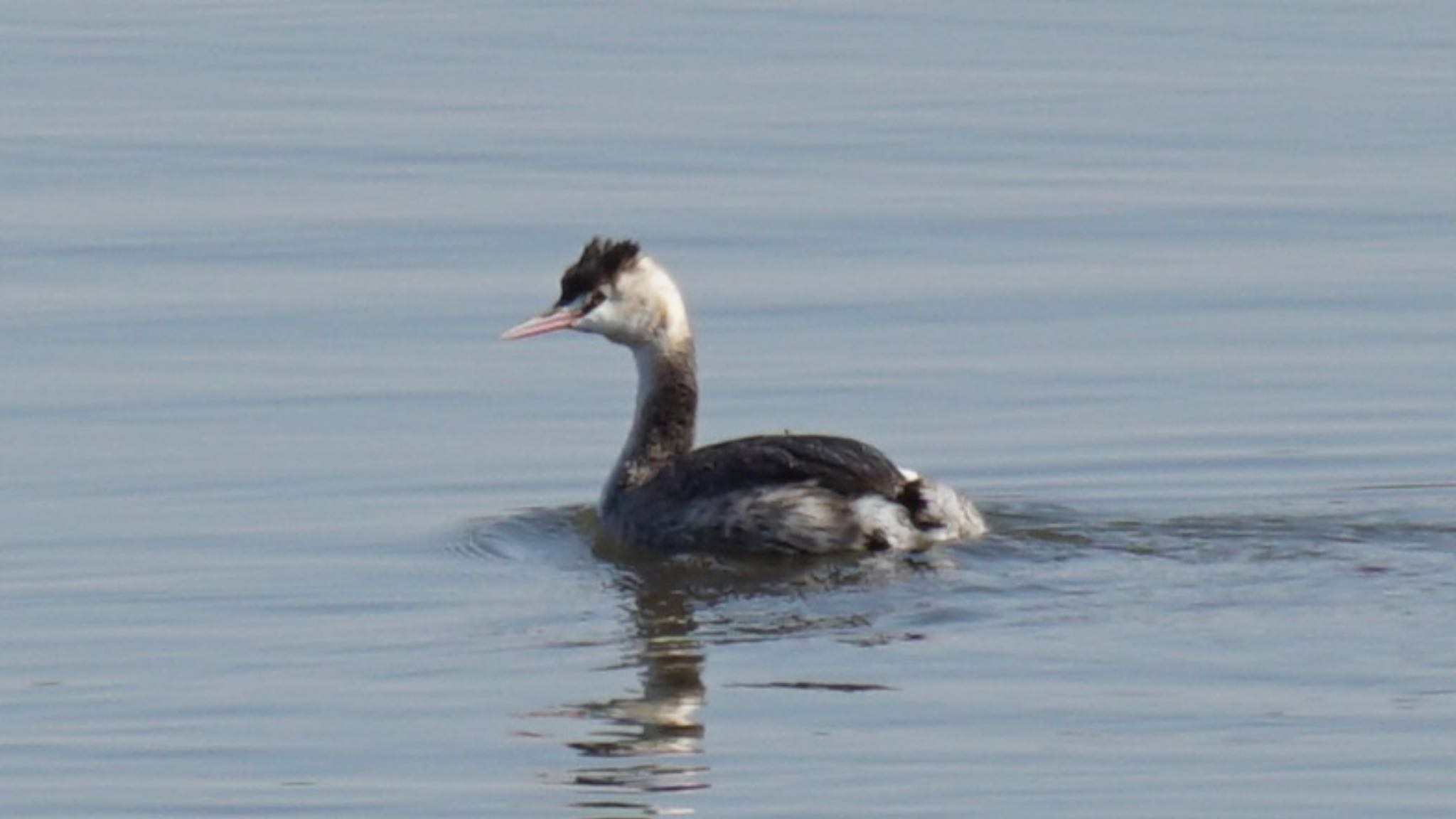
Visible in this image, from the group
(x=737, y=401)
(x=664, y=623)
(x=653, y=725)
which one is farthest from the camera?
(x=737, y=401)

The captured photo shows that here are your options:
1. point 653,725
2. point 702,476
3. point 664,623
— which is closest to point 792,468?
point 702,476

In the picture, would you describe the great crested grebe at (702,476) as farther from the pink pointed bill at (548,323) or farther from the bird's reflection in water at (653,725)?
the bird's reflection in water at (653,725)

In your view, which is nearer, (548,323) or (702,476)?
(702,476)

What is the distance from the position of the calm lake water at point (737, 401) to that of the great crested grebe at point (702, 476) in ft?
0.55

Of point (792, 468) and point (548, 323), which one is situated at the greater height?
point (548, 323)

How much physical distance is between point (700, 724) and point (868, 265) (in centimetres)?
684

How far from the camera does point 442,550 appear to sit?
1149cm

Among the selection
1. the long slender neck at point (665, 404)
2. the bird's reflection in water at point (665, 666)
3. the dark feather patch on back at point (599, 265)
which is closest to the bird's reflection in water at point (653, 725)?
the bird's reflection in water at point (665, 666)

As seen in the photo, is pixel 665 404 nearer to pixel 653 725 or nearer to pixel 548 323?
pixel 548 323

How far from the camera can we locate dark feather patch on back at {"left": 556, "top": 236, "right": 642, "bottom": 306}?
39.5 feet

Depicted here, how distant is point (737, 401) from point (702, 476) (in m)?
2.18

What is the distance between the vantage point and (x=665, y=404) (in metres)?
12.3

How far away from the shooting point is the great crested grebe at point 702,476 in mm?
11227

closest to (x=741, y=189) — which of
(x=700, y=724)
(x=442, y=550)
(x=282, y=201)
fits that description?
(x=282, y=201)
